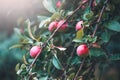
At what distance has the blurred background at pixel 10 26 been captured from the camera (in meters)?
2.18

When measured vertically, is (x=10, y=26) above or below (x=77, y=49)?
above

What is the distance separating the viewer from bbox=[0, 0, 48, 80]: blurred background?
2.18 meters

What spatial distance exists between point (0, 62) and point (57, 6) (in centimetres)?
177

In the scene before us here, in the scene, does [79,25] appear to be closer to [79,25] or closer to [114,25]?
[79,25]

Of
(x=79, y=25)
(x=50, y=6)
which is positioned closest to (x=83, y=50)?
(x=79, y=25)

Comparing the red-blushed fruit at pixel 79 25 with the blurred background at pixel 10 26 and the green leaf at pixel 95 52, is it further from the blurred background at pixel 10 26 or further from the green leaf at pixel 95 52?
the blurred background at pixel 10 26

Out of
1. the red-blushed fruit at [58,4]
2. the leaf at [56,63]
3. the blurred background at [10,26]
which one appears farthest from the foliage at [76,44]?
the blurred background at [10,26]

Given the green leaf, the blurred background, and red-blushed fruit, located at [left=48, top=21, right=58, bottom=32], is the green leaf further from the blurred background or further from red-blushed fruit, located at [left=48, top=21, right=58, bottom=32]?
the blurred background

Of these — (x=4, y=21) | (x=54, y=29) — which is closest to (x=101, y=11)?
(x=54, y=29)

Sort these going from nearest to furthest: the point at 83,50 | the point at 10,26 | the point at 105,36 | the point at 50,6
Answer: the point at 83,50, the point at 105,36, the point at 50,6, the point at 10,26

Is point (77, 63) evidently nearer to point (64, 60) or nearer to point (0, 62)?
point (64, 60)

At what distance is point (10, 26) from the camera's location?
363 centimetres

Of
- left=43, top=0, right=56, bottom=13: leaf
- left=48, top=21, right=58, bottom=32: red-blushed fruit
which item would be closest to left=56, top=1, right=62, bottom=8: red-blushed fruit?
left=43, top=0, right=56, bottom=13: leaf

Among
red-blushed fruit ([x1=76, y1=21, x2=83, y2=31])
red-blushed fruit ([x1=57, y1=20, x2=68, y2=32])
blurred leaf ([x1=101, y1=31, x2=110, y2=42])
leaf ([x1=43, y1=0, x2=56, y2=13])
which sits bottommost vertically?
blurred leaf ([x1=101, y1=31, x2=110, y2=42])
